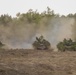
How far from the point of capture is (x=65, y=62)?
17.1m

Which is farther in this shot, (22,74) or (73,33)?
(73,33)

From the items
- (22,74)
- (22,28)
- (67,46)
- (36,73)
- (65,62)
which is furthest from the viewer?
(22,28)

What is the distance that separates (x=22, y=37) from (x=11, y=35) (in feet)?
5.59

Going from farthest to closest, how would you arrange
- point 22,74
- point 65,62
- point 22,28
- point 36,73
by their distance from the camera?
point 22,28 → point 65,62 → point 36,73 → point 22,74

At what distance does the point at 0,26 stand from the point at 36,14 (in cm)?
650

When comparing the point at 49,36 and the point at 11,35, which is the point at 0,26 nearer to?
the point at 11,35

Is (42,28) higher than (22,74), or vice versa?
(42,28)

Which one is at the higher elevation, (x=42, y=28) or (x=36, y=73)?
(x=42, y=28)

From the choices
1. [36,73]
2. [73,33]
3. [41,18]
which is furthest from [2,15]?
[36,73]

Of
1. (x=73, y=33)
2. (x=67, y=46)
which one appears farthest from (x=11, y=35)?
(x=67, y=46)

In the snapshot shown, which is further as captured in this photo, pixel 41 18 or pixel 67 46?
pixel 41 18

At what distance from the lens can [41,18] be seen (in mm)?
50719

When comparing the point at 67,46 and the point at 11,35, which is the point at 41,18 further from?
the point at 67,46

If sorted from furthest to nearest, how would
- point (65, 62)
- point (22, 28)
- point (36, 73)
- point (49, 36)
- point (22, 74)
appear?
point (22, 28) < point (49, 36) < point (65, 62) < point (36, 73) < point (22, 74)
